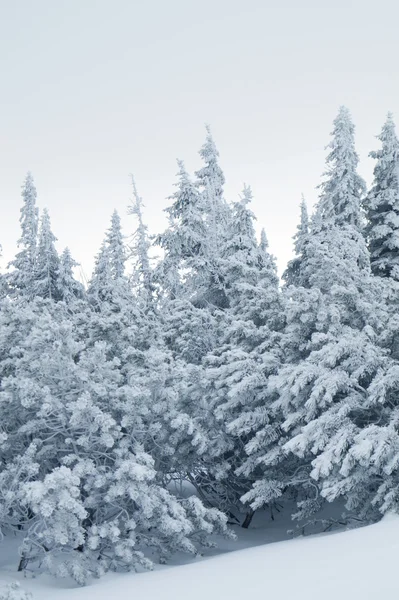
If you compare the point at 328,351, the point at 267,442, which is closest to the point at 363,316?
the point at 328,351

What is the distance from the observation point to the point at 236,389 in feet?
37.8

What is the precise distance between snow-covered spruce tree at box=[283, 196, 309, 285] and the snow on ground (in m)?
14.8

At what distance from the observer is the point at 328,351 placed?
34.5ft

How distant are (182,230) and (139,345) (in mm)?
7369

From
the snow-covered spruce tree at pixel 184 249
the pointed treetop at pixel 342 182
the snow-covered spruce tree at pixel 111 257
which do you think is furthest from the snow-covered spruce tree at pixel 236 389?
the snow-covered spruce tree at pixel 111 257

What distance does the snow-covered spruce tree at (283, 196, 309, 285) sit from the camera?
23.2m

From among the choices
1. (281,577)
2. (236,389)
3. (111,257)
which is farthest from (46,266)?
(281,577)

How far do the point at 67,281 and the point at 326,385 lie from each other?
23.4m

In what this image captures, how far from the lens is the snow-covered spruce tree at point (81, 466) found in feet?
32.2

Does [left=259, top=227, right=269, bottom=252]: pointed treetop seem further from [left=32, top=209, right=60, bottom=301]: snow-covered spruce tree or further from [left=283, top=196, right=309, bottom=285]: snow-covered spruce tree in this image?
[left=32, top=209, right=60, bottom=301]: snow-covered spruce tree

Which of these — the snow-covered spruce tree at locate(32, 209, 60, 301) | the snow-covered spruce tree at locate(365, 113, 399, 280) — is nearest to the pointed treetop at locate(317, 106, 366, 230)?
the snow-covered spruce tree at locate(365, 113, 399, 280)

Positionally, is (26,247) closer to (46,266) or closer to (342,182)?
(46,266)

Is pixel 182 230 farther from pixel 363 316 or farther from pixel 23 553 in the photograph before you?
pixel 23 553

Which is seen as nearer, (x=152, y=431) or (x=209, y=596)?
(x=209, y=596)
